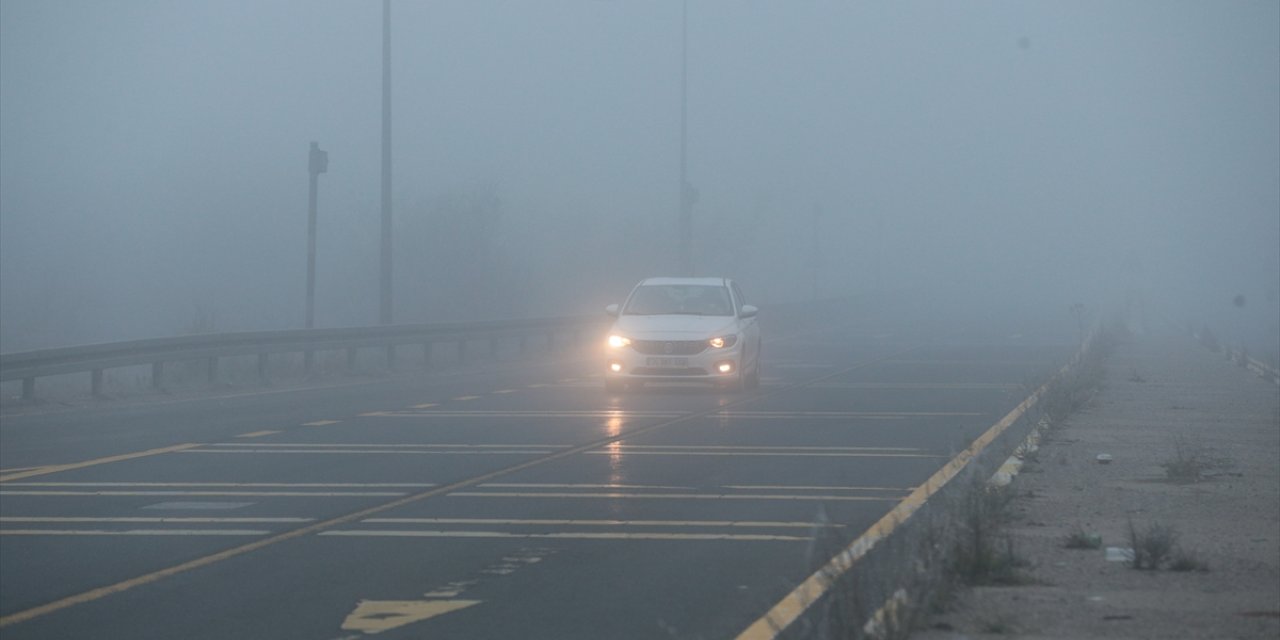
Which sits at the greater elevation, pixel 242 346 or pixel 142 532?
pixel 242 346

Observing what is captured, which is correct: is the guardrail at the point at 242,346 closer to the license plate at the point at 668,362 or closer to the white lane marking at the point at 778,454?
the license plate at the point at 668,362

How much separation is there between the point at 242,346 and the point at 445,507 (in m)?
17.2

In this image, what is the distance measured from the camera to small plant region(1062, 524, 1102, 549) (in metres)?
10.2

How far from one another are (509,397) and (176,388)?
250 inches

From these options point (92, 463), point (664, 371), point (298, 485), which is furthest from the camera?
point (664, 371)

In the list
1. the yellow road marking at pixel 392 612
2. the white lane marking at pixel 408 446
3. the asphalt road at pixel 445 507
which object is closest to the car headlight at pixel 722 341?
the asphalt road at pixel 445 507

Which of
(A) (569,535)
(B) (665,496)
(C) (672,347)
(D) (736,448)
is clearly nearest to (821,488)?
(B) (665,496)

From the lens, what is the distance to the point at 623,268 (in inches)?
3248

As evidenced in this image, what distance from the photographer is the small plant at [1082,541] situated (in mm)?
10242

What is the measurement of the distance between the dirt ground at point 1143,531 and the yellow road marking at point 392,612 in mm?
2562

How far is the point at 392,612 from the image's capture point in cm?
894

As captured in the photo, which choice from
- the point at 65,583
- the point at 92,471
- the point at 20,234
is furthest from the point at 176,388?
the point at 20,234

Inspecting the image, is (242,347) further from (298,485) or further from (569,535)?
(569,535)

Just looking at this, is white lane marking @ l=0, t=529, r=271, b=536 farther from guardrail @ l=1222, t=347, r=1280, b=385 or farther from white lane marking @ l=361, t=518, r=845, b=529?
guardrail @ l=1222, t=347, r=1280, b=385
